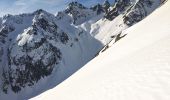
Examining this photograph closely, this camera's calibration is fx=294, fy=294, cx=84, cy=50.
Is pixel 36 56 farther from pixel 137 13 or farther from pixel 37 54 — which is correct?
pixel 137 13

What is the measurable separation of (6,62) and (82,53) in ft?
139

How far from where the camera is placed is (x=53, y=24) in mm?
163250

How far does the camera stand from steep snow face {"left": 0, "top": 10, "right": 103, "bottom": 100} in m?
136

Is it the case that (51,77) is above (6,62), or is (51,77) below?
below

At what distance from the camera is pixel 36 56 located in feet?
466

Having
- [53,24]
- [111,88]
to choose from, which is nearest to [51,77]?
[53,24]

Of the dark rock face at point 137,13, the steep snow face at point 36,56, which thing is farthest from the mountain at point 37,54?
the dark rock face at point 137,13

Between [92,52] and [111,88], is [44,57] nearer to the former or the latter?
[92,52]

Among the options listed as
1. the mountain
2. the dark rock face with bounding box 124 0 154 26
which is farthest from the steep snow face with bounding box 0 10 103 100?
the dark rock face with bounding box 124 0 154 26

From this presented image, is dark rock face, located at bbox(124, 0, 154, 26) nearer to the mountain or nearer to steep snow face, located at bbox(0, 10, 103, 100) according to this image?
the mountain

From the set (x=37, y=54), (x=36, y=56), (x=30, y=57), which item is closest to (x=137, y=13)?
(x=37, y=54)

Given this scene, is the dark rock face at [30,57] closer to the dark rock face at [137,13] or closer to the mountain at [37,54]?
the mountain at [37,54]

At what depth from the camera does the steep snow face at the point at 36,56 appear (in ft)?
447

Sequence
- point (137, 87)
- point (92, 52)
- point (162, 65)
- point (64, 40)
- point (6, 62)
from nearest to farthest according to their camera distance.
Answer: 1. point (137, 87)
2. point (162, 65)
3. point (6, 62)
4. point (64, 40)
5. point (92, 52)
